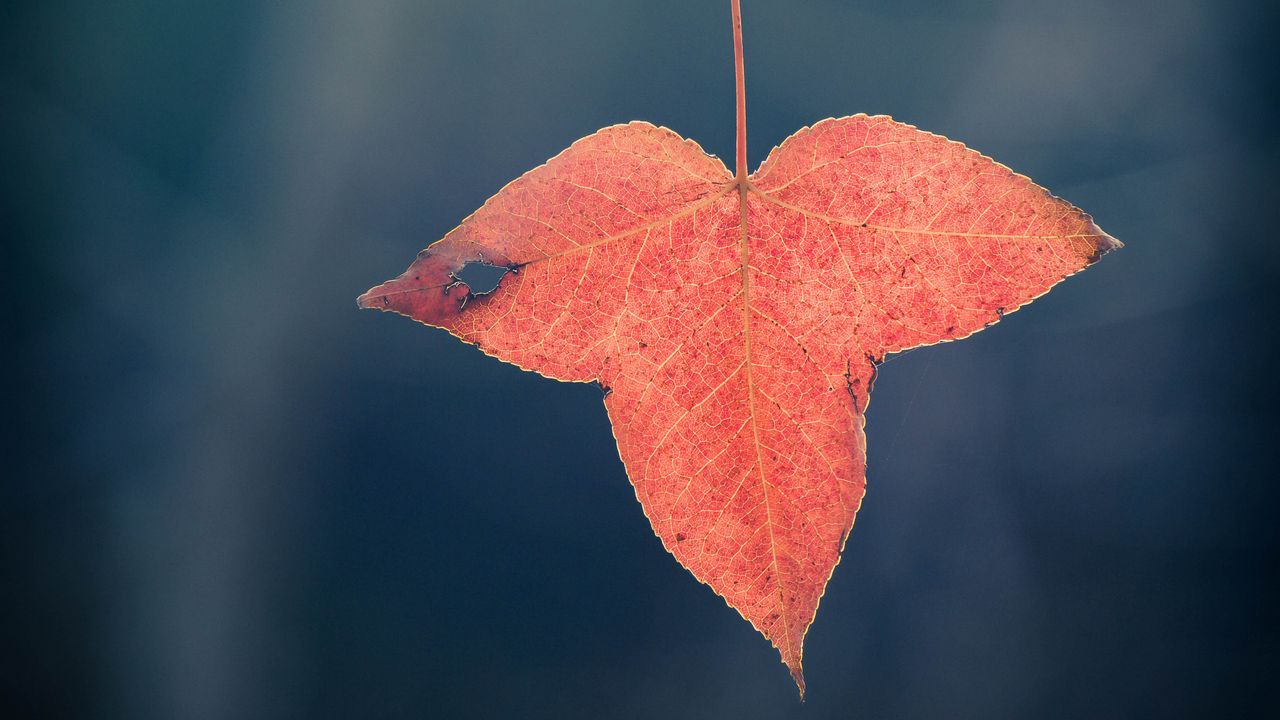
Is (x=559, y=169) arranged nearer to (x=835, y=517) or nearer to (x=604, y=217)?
(x=604, y=217)

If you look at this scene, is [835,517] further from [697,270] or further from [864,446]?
[697,270]

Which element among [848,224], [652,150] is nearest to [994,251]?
[848,224]

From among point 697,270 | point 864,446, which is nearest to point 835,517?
point 864,446

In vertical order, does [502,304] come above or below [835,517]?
above

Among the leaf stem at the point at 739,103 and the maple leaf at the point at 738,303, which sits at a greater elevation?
the leaf stem at the point at 739,103

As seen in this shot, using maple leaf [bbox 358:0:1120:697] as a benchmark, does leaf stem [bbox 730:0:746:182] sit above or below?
above

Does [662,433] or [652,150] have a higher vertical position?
[652,150]
